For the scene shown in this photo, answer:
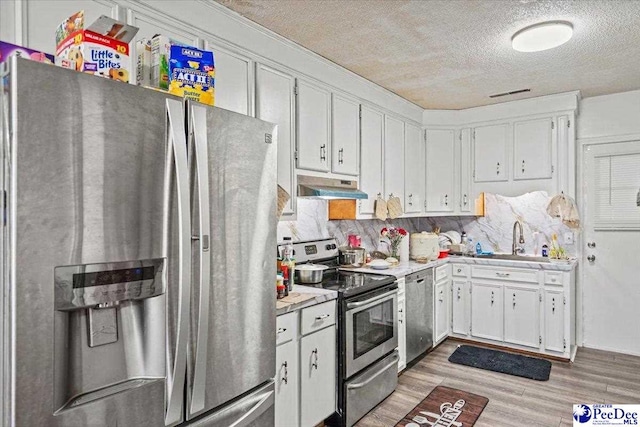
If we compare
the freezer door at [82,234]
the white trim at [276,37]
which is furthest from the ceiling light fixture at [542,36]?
the freezer door at [82,234]

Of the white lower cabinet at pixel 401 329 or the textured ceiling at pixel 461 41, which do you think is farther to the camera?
the white lower cabinet at pixel 401 329

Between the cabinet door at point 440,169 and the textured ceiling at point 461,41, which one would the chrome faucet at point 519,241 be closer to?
the cabinet door at point 440,169

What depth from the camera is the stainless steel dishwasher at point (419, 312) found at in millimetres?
3516

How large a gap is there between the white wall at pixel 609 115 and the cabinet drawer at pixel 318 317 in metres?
3.46

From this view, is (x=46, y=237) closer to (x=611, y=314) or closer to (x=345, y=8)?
(x=345, y=8)

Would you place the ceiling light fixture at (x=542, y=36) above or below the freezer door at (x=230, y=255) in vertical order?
above

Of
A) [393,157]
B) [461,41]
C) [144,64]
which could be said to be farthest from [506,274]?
[144,64]

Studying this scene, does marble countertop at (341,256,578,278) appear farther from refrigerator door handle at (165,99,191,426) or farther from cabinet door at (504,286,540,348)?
refrigerator door handle at (165,99,191,426)

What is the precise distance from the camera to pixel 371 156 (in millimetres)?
Answer: 3604

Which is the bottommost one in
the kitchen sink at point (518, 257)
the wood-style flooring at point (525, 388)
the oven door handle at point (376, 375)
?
the wood-style flooring at point (525, 388)

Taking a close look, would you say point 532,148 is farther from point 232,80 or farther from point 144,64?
point 144,64

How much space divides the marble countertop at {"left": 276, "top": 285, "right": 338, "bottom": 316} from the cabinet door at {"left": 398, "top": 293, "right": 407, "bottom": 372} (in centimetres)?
99

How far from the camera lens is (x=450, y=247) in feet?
15.4

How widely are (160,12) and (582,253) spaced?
175 inches
